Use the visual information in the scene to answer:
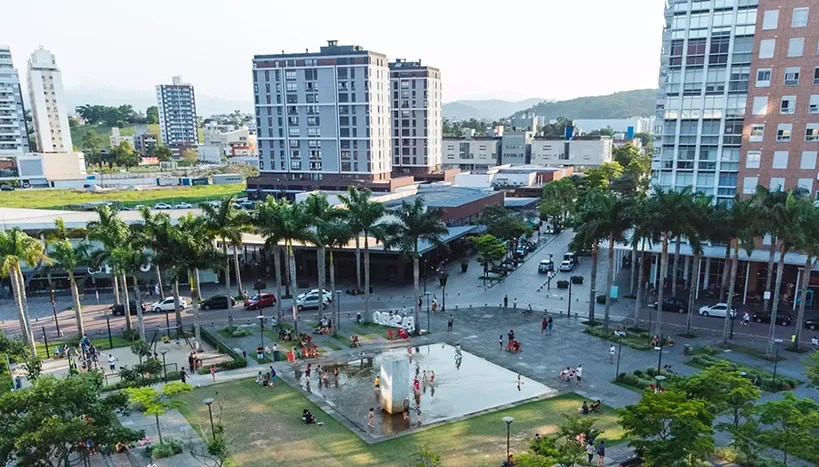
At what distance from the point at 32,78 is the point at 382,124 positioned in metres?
158

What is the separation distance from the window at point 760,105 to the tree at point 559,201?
42450 mm

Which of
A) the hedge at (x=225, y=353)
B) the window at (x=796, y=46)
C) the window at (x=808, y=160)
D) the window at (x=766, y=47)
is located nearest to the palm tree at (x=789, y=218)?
the window at (x=808, y=160)

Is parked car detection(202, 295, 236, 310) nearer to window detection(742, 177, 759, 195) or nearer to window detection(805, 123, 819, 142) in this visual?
window detection(742, 177, 759, 195)

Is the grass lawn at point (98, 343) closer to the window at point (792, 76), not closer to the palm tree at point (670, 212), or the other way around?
the palm tree at point (670, 212)

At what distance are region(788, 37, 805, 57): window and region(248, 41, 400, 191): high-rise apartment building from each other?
76403mm

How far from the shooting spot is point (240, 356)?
4156 centimetres

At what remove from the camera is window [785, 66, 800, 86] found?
53447 mm

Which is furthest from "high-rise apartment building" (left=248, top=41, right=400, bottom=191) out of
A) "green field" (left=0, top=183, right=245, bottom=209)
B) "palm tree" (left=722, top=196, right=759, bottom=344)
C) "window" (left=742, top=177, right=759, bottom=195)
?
"palm tree" (left=722, top=196, right=759, bottom=344)

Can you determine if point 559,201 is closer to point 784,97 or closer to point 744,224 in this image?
point 784,97

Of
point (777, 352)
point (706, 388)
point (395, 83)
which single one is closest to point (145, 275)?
point (706, 388)

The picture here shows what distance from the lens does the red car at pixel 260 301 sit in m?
55.2

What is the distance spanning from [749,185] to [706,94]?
11.0m

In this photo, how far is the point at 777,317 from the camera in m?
49.8

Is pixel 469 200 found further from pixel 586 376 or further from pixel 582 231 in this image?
pixel 586 376
